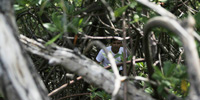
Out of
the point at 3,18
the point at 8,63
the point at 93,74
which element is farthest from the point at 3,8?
the point at 93,74

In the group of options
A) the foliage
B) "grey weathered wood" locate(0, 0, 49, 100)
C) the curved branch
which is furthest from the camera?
the foliage

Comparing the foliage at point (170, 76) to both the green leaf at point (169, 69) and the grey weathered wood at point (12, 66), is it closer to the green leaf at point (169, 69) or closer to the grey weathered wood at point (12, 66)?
the green leaf at point (169, 69)

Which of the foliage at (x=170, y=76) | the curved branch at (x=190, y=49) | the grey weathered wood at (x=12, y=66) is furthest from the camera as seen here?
the foliage at (x=170, y=76)

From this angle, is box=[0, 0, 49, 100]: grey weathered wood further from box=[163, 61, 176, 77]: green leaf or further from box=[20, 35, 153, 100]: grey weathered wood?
box=[163, 61, 176, 77]: green leaf

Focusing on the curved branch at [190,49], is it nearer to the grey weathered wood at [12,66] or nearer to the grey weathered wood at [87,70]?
the grey weathered wood at [87,70]

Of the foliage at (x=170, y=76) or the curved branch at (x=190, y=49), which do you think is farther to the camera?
the foliage at (x=170, y=76)

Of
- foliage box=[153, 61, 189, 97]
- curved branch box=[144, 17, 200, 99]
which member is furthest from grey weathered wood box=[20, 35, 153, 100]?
curved branch box=[144, 17, 200, 99]

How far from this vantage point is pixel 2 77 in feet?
2.28

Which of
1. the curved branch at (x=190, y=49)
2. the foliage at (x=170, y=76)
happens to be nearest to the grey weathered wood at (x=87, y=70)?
the foliage at (x=170, y=76)

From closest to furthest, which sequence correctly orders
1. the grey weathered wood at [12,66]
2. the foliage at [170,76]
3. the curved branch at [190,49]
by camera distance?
the curved branch at [190,49] < the grey weathered wood at [12,66] < the foliage at [170,76]

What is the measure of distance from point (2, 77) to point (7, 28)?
5.8 inches

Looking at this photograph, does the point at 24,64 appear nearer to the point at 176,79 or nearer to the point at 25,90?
the point at 25,90

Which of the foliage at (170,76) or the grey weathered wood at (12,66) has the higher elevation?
the grey weathered wood at (12,66)

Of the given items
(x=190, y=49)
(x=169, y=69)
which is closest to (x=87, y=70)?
(x=169, y=69)
